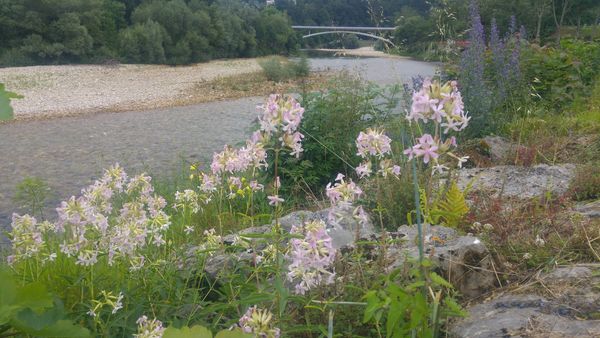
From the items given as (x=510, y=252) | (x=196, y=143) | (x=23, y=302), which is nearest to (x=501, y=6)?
(x=196, y=143)

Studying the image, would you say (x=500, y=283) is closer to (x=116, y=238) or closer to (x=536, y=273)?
(x=536, y=273)

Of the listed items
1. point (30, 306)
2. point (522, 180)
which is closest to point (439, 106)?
point (30, 306)

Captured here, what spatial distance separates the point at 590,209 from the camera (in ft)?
9.97

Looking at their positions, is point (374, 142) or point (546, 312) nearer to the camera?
point (374, 142)

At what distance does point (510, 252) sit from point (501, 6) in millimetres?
18763

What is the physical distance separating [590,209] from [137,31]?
32140 millimetres

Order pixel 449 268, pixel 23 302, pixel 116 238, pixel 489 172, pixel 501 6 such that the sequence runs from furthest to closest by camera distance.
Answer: pixel 501 6, pixel 489 172, pixel 449 268, pixel 116 238, pixel 23 302

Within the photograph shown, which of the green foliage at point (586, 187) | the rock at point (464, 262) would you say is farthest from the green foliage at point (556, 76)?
the rock at point (464, 262)

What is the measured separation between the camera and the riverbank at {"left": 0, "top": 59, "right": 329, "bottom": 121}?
16.1 meters

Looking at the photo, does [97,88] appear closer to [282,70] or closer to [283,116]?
[282,70]

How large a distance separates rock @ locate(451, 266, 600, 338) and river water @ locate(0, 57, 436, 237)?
3.40 meters

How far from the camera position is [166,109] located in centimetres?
1561

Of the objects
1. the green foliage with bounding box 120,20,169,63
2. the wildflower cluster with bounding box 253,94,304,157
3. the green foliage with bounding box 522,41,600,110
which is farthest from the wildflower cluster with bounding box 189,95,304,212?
the green foliage with bounding box 120,20,169,63

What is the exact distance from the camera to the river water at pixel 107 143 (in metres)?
7.60
